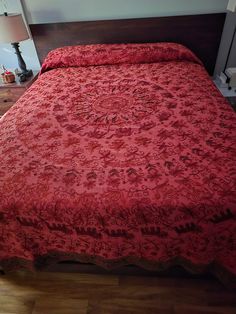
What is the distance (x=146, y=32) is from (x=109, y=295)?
7.58 ft

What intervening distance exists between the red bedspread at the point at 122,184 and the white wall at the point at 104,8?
1194 mm

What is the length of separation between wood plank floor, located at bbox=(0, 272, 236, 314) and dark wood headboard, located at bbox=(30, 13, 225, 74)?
7.08 ft

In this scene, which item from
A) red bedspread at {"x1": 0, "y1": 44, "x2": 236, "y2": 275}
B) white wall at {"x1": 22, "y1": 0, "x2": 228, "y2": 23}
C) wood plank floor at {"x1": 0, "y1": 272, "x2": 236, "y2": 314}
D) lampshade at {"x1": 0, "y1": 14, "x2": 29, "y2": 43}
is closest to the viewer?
red bedspread at {"x1": 0, "y1": 44, "x2": 236, "y2": 275}

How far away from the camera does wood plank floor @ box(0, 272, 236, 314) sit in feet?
3.84

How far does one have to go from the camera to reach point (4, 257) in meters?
1.17

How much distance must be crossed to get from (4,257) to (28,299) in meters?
0.29

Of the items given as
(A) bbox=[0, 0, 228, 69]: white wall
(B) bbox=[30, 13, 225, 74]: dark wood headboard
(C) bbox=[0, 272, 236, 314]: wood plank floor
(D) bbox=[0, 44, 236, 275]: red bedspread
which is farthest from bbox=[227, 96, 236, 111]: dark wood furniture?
(C) bbox=[0, 272, 236, 314]: wood plank floor

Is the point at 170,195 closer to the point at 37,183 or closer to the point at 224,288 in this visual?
the point at 37,183

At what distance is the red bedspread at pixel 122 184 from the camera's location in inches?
36.7

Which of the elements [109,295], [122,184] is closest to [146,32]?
[122,184]

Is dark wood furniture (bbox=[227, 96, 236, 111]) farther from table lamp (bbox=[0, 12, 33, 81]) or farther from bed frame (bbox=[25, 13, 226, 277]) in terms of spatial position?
table lamp (bbox=[0, 12, 33, 81])

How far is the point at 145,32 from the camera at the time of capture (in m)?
2.33

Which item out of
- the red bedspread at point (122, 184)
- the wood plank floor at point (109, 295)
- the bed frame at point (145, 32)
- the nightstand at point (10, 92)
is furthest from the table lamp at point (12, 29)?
the wood plank floor at point (109, 295)

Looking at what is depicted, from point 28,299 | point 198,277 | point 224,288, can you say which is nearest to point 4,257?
point 28,299
